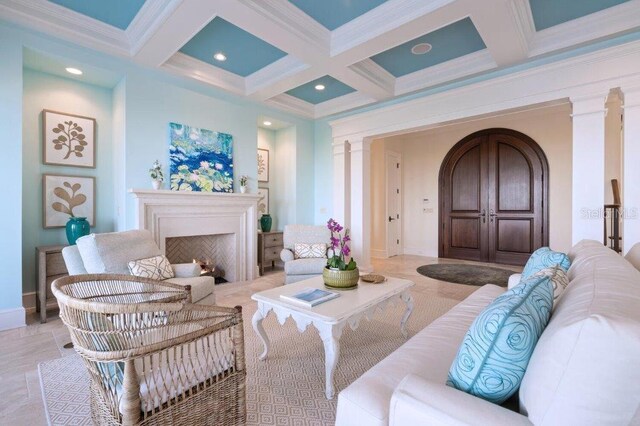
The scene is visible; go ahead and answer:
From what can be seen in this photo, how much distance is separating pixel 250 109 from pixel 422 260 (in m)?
4.45

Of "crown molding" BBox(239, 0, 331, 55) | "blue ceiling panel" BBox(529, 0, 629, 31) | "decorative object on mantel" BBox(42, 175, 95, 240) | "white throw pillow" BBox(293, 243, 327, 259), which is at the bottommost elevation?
"white throw pillow" BBox(293, 243, 327, 259)

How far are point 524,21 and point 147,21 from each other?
12.0ft

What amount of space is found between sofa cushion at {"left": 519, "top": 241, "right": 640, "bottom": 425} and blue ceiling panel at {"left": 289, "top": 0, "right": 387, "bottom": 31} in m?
2.94

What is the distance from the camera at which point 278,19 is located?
9.11ft

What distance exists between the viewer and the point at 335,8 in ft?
9.32

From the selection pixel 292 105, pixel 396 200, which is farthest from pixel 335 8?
pixel 396 200

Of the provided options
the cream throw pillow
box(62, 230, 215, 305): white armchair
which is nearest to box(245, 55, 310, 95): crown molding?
box(62, 230, 215, 305): white armchair

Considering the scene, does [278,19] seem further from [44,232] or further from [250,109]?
[44,232]

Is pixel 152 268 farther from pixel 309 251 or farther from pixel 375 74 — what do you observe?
pixel 375 74

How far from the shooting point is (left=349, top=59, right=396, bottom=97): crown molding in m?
3.82

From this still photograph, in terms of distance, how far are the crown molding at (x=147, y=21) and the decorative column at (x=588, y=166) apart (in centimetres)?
409

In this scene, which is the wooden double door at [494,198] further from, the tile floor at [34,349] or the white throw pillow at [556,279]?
the white throw pillow at [556,279]

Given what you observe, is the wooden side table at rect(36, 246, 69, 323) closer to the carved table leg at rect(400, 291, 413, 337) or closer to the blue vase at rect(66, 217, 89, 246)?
the blue vase at rect(66, 217, 89, 246)

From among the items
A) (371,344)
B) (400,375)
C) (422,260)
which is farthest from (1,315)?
(422,260)
